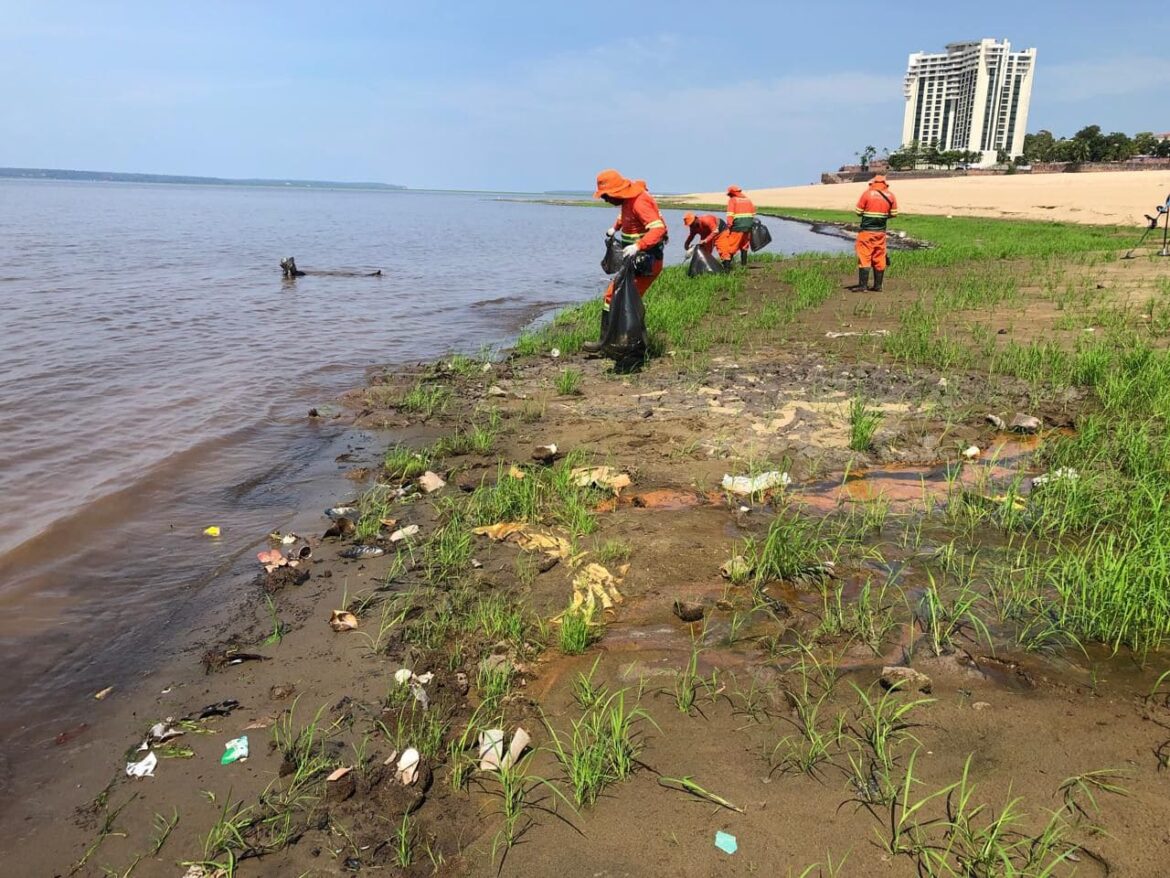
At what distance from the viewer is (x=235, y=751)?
98.7 inches

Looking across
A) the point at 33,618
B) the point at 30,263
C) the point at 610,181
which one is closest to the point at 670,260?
the point at 610,181

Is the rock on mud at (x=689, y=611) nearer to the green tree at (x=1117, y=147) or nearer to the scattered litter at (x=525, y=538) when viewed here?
the scattered litter at (x=525, y=538)

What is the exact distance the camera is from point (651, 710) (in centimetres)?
251

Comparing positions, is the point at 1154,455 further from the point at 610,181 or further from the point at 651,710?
the point at 610,181

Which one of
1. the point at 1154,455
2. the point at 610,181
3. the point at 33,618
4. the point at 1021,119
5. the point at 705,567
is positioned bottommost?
the point at 33,618

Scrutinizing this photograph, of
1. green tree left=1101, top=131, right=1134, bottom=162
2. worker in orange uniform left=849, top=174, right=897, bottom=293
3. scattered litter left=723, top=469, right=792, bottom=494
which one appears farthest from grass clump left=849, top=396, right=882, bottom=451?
green tree left=1101, top=131, right=1134, bottom=162

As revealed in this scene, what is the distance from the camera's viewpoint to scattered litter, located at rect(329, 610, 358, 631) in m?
3.22

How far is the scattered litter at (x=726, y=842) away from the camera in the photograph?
75.9 inches

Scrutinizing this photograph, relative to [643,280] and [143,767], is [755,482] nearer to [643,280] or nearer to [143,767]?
[143,767]

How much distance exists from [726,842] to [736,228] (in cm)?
1393

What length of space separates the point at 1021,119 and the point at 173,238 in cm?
14076

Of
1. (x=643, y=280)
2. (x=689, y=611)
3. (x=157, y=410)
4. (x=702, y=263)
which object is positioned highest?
(x=643, y=280)

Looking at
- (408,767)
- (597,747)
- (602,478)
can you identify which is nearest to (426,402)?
(602,478)

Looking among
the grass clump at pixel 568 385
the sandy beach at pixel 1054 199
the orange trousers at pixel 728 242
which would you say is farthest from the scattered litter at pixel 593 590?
the sandy beach at pixel 1054 199
